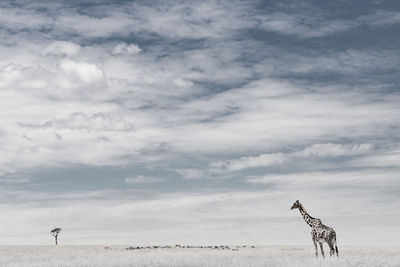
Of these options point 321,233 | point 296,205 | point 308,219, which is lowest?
point 321,233

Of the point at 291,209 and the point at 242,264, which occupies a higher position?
the point at 291,209

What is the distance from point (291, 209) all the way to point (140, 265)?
1024 cm

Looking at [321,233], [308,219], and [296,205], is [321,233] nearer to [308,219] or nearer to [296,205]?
[308,219]

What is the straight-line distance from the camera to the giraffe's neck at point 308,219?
29.8m

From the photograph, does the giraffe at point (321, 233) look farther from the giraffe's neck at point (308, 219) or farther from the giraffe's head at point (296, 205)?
the giraffe's head at point (296, 205)

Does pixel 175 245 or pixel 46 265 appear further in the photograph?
pixel 175 245

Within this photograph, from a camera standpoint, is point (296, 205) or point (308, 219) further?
point (296, 205)

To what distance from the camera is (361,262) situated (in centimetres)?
2522

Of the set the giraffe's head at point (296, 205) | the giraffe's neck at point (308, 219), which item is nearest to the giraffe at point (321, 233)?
the giraffe's neck at point (308, 219)

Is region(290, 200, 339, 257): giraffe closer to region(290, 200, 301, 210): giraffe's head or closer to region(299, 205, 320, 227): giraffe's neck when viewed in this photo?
region(299, 205, 320, 227): giraffe's neck

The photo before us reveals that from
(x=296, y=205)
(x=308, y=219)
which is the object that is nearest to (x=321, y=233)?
(x=308, y=219)

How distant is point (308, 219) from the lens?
30.2 meters

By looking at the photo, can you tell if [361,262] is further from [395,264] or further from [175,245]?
[175,245]

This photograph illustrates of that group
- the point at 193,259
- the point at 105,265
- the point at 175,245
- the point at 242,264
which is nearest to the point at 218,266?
the point at 242,264
